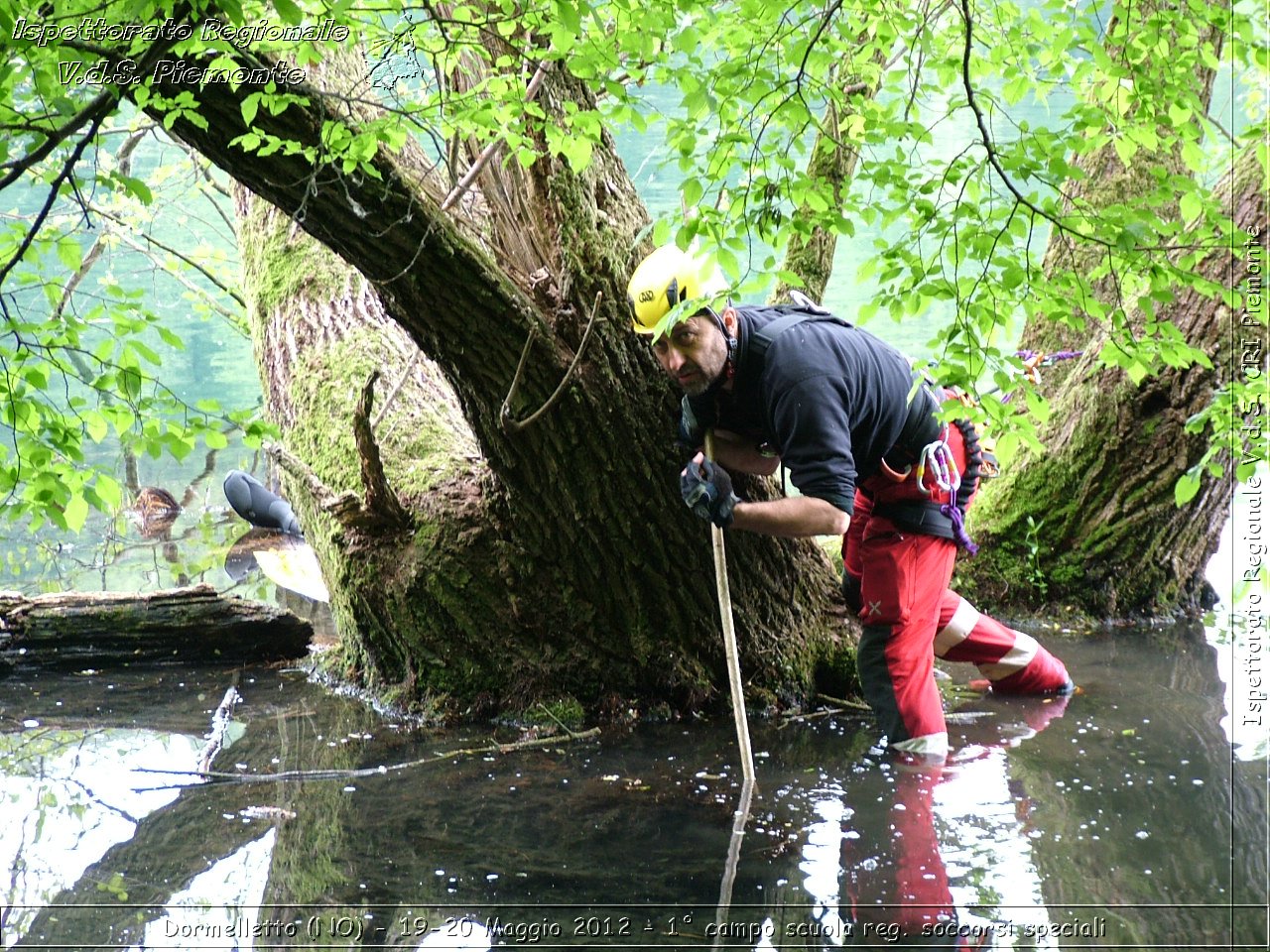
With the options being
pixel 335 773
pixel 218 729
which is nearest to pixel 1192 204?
pixel 335 773

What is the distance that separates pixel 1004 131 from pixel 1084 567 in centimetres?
2044

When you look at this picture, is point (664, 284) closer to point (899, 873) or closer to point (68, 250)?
point (68, 250)

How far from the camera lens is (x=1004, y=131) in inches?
941

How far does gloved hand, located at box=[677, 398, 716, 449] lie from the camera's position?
13.9 feet

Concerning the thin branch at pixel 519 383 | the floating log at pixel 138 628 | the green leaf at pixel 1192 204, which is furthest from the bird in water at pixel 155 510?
the green leaf at pixel 1192 204

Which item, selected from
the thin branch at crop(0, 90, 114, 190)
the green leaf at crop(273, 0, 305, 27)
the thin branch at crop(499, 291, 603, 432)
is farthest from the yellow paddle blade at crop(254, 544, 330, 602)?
the green leaf at crop(273, 0, 305, 27)

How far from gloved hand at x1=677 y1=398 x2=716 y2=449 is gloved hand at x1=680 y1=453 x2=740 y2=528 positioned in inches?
7.0

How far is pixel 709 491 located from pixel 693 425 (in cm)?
37

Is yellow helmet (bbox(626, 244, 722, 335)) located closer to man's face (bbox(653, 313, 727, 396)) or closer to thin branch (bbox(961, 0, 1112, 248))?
man's face (bbox(653, 313, 727, 396))

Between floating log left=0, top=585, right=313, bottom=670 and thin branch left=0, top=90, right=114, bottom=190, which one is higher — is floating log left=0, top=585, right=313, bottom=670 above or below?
below

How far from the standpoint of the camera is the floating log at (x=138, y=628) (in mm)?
5699

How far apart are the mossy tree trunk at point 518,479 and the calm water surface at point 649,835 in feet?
1.22

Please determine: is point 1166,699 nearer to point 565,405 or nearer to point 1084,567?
point 1084,567

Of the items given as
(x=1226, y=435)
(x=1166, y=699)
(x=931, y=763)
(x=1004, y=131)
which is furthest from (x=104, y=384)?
(x=1004, y=131)
